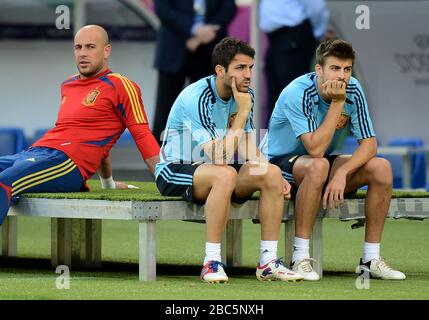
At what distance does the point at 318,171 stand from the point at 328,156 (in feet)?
1.67

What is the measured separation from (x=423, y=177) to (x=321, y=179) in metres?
7.98

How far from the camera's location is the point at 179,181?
820 centimetres

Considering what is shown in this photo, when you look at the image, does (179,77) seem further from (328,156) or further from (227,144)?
(227,144)

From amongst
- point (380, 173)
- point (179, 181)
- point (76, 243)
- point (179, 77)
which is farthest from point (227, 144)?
point (179, 77)

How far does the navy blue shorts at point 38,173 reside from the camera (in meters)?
8.55

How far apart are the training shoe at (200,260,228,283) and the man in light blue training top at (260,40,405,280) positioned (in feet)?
1.87

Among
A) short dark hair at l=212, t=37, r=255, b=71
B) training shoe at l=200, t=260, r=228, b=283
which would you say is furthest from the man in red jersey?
training shoe at l=200, t=260, r=228, b=283

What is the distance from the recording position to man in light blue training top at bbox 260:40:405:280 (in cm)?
827

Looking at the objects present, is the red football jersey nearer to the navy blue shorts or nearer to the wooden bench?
the navy blue shorts

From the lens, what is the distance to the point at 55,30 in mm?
19578

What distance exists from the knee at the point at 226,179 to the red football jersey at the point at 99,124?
954mm

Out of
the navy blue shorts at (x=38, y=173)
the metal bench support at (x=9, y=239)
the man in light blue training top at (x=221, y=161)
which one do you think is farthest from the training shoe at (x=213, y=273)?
the metal bench support at (x=9, y=239)

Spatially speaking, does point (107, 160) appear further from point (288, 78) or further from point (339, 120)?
point (288, 78)

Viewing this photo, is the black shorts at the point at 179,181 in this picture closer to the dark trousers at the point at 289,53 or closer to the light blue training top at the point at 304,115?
the light blue training top at the point at 304,115
